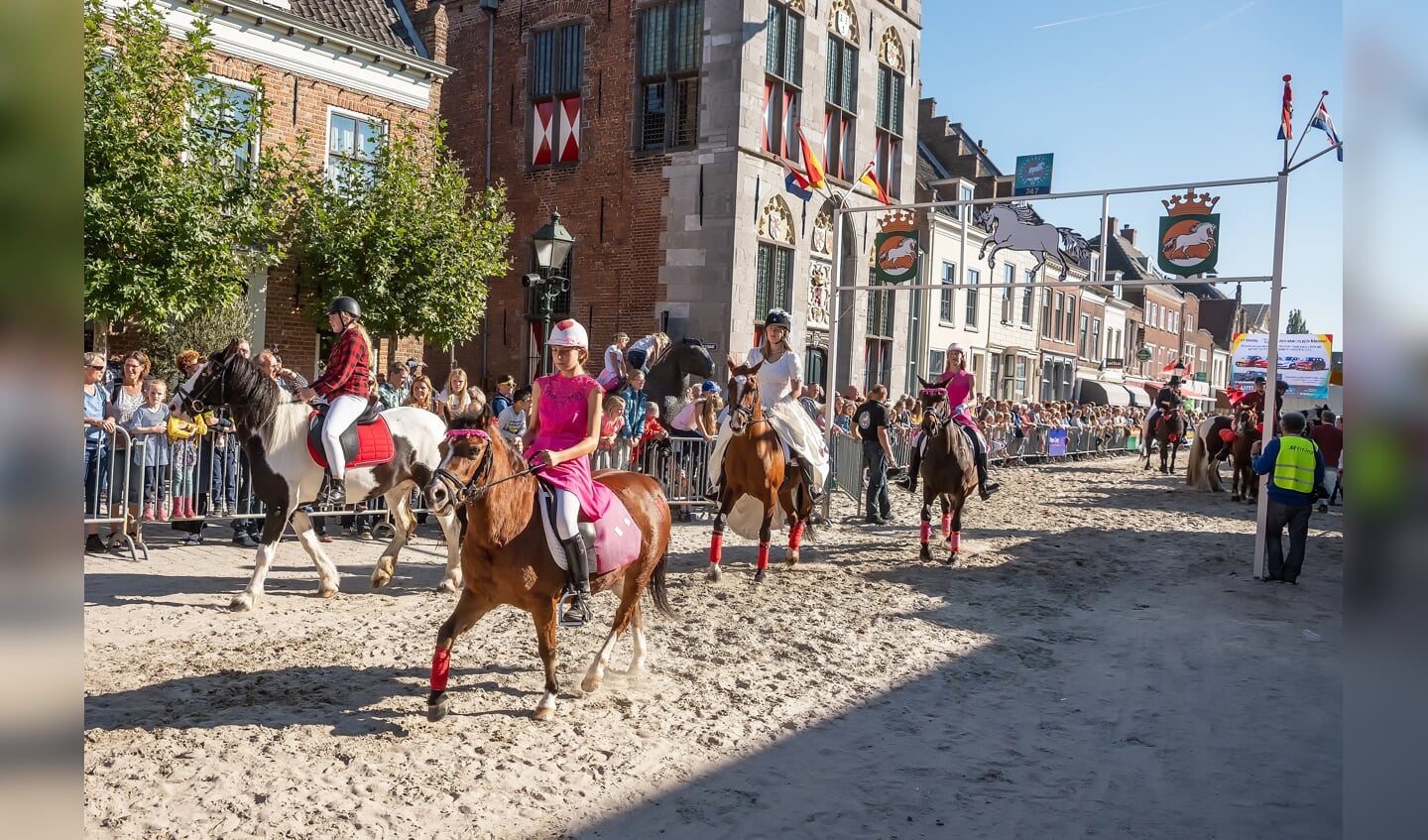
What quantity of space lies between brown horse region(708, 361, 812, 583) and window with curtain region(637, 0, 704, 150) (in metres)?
11.6

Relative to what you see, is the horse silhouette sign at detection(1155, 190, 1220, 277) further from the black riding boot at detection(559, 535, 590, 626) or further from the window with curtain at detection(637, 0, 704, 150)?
the window with curtain at detection(637, 0, 704, 150)

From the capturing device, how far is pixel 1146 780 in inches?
183

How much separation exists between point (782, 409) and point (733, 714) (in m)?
4.64

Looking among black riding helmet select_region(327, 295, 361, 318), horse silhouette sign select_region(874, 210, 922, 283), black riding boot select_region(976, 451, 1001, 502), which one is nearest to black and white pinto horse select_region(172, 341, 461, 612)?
black riding helmet select_region(327, 295, 361, 318)

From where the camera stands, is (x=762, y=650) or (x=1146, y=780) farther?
(x=762, y=650)

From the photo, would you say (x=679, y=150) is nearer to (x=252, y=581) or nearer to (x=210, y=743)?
(x=252, y=581)

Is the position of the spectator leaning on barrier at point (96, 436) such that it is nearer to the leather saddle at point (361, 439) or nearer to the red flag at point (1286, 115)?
the leather saddle at point (361, 439)

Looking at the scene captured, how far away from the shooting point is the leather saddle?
7633 mm

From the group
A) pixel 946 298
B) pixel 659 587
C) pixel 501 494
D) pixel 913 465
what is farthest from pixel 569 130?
pixel 501 494

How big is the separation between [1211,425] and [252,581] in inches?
741

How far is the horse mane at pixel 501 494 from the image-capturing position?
16.0 feet

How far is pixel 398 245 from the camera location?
14750mm

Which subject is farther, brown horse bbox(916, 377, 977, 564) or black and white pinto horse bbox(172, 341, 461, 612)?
brown horse bbox(916, 377, 977, 564)
